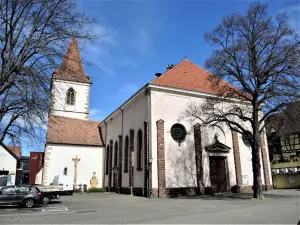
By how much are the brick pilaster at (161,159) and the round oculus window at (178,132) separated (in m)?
1.29

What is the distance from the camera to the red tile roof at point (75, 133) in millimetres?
32438

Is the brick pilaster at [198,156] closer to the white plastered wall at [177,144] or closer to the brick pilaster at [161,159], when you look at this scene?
the white plastered wall at [177,144]

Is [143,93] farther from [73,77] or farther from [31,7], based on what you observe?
[31,7]

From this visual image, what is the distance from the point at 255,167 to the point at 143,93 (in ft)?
35.2

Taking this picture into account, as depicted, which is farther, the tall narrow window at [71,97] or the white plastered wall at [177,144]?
the tall narrow window at [71,97]

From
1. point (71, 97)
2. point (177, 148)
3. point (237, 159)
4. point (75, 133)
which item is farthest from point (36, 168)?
point (237, 159)

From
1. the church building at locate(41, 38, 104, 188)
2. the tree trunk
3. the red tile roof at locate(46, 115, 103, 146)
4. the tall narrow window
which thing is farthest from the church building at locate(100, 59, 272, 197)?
the tall narrow window

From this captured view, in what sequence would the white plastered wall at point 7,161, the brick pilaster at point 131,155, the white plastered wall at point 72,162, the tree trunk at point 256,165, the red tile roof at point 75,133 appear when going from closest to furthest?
the tree trunk at point 256,165, the brick pilaster at point 131,155, the white plastered wall at point 72,162, the red tile roof at point 75,133, the white plastered wall at point 7,161

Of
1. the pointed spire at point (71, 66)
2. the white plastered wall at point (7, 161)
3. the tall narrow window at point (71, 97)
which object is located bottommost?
the white plastered wall at point (7, 161)

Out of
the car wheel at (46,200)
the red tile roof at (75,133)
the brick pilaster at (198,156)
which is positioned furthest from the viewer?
the red tile roof at (75,133)

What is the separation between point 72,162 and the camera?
3197 centimetres

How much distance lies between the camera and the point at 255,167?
1803 cm

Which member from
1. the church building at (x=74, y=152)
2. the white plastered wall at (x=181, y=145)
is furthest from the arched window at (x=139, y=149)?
the church building at (x=74, y=152)

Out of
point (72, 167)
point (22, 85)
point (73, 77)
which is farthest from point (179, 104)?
point (72, 167)
